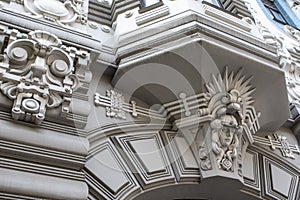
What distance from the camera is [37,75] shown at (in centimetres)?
348

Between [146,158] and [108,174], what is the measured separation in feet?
Answer: 1.69

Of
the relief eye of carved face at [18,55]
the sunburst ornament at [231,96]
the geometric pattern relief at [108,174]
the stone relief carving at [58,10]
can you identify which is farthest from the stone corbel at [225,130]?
the relief eye of carved face at [18,55]

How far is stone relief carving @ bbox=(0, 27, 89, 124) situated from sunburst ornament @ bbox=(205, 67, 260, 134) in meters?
1.54

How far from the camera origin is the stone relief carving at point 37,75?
129 inches

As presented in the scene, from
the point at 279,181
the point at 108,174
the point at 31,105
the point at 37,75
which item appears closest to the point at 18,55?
the point at 37,75

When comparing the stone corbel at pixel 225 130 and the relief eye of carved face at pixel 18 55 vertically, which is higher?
the relief eye of carved face at pixel 18 55

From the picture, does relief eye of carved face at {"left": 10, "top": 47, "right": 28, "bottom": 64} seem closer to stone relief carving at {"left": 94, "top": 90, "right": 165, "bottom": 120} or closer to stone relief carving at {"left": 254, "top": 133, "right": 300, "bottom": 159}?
stone relief carving at {"left": 94, "top": 90, "right": 165, "bottom": 120}

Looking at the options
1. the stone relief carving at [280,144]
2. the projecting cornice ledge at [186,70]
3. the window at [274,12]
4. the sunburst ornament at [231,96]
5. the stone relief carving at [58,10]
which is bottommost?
the stone relief carving at [280,144]

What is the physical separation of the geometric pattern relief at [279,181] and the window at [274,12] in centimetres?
438

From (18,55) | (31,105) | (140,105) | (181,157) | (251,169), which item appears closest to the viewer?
(31,105)

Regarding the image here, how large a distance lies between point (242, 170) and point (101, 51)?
2145 millimetres

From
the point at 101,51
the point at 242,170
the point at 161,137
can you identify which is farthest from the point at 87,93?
the point at 242,170

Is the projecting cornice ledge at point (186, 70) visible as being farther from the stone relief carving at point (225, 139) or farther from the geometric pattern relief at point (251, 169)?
the geometric pattern relief at point (251, 169)

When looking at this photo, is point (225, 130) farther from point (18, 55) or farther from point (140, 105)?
point (18, 55)
